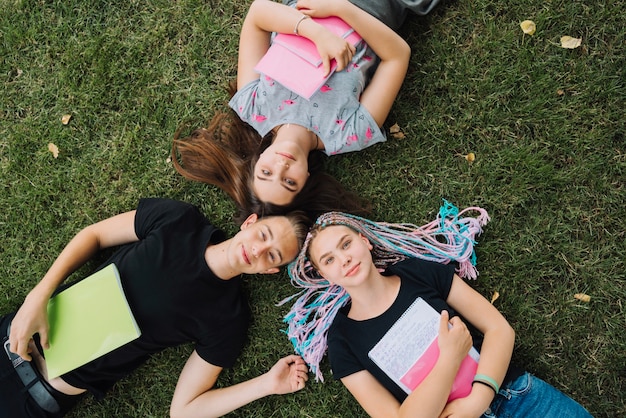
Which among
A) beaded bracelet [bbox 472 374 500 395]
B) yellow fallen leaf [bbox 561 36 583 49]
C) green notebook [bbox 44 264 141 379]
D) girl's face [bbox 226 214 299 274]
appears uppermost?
yellow fallen leaf [bbox 561 36 583 49]

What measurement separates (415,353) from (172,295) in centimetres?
139

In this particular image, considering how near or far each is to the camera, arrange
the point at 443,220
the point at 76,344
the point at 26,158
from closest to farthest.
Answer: the point at 76,344 → the point at 443,220 → the point at 26,158

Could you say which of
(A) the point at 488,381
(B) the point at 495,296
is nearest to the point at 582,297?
(B) the point at 495,296

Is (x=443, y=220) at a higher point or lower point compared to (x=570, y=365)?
higher

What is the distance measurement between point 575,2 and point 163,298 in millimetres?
2937

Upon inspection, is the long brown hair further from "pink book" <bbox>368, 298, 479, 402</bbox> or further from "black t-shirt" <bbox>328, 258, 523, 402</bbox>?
"pink book" <bbox>368, 298, 479, 402</bbox>

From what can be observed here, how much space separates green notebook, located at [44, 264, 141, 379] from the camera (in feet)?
9.04

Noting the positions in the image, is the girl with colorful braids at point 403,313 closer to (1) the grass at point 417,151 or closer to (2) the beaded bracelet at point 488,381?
(2) the beaded bracelet at point 488,381

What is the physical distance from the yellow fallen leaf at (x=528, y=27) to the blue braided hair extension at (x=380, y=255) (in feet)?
3.56

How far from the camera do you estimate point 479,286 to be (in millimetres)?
2967

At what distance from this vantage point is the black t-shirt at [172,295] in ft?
9.48

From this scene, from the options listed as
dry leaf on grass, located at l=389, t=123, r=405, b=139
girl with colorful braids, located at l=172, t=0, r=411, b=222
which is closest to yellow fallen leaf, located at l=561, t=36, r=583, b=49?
girl with colorful braids, located at l=172, t=0, r=411, b=222

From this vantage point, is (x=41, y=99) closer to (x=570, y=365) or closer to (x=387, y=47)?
(x=387, y=47)

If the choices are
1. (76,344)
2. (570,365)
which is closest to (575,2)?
(570,365)
